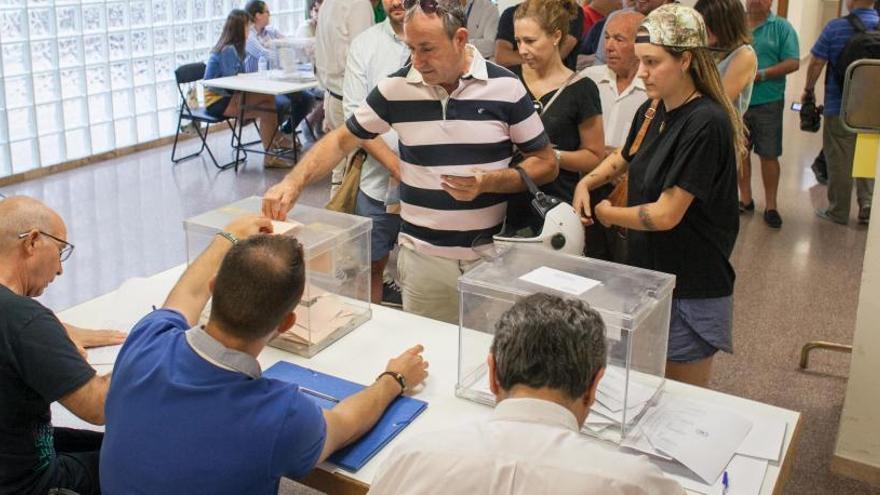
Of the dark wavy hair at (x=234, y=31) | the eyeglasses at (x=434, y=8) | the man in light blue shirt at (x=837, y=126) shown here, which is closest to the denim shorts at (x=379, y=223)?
the eyeglasses at (x=434, y=8)

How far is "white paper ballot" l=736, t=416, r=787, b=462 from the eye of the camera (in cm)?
209

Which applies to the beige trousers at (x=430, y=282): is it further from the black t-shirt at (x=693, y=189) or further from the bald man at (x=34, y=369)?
the bald man at (x=34, y=369)

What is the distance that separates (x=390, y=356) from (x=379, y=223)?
161 centimetres

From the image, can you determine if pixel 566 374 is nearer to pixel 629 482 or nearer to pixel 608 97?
pixel 629 482

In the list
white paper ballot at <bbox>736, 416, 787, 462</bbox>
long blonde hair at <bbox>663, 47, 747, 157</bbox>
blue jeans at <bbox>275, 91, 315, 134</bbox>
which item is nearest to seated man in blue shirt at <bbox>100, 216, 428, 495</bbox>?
white paper ballot at <bbox>736, 416, 787, 462</bbox>

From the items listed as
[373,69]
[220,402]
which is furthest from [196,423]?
[373,69]

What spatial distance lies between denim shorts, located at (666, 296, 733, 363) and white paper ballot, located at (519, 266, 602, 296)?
58 centimetres

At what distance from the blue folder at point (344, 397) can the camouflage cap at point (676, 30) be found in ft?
4.01

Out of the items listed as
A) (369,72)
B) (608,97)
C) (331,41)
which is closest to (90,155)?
(331,41)

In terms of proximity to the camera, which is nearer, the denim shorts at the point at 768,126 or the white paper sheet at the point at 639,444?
the white paper sheet at the point at 639,444

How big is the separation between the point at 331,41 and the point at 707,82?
329 centimetres

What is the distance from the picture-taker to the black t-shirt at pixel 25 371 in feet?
6.64

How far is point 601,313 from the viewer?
211 cm

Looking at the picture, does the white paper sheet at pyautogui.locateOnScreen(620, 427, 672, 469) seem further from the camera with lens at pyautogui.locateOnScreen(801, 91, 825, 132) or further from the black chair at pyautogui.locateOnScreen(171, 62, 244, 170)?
the black chair at pyautogui.locateOnScreen(171, 62, 244, 170)
